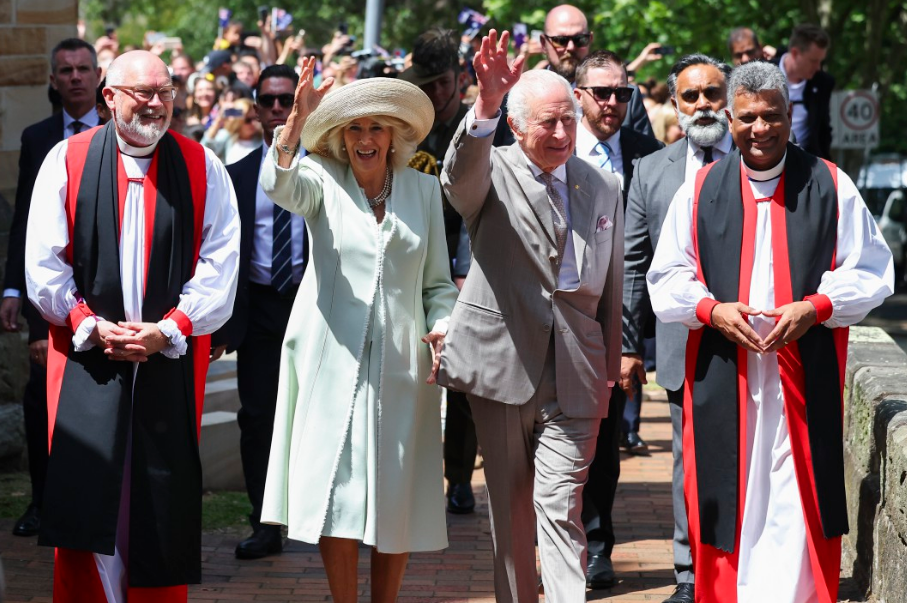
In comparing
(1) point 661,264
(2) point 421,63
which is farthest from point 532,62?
(1) point 661,264

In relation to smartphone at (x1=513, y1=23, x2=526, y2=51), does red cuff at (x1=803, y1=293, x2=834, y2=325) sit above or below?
below

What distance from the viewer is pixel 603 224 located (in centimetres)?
546

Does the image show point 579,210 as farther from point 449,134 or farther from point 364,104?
point 449,134

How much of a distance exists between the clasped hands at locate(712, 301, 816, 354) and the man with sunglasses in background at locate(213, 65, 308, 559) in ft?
7.78

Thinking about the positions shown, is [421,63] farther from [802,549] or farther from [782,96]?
[802,549]

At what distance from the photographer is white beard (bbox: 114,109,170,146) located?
5.34 m

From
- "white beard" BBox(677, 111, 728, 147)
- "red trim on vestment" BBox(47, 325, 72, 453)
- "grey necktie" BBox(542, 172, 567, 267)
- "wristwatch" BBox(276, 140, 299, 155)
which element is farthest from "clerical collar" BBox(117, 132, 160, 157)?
"white beard" BBox(677, 111, 728, 147)

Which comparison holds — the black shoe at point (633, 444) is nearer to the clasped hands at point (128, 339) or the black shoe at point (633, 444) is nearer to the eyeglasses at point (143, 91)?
the clasped hands at point (128, 339)

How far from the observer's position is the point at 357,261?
18.1ft

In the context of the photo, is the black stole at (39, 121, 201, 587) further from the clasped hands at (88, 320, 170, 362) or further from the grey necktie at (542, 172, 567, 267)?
the grey necktie at (542, 172, 567, 267)

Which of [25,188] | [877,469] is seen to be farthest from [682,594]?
[25,188]

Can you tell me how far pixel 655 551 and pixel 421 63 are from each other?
108 inches

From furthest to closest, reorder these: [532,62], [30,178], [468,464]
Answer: [532,62] → [468,464] → [30,178]

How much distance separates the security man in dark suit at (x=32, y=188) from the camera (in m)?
7.02
